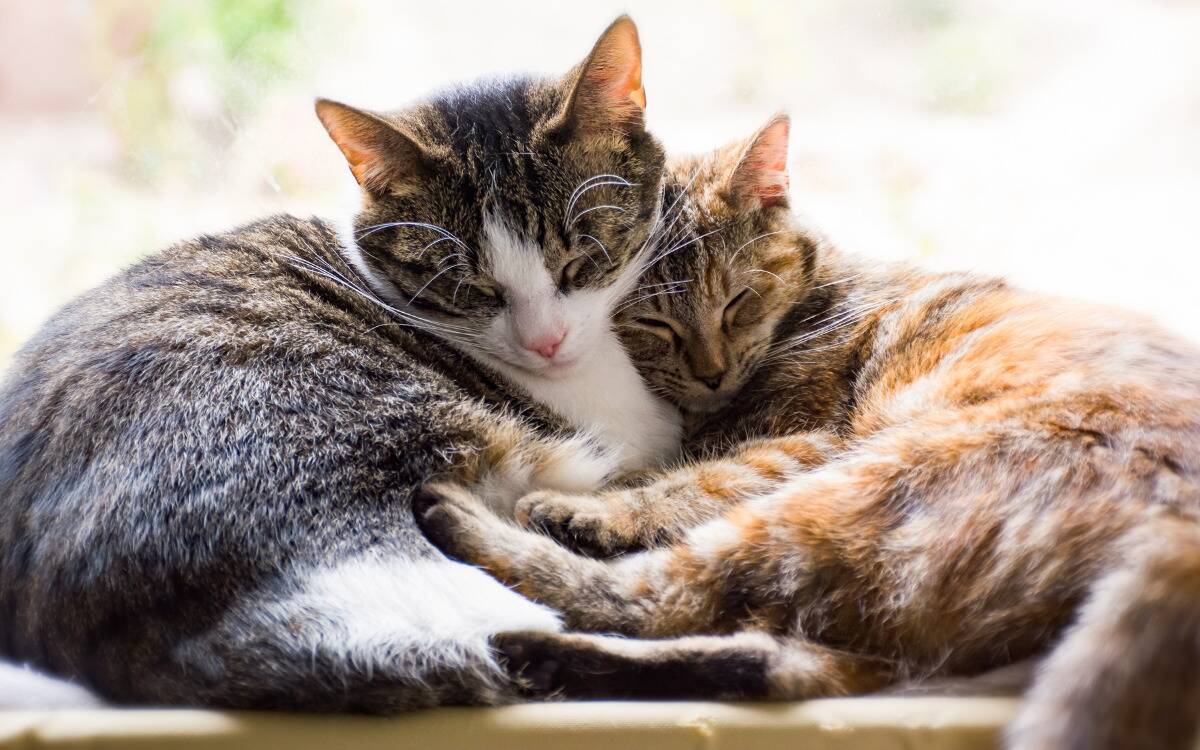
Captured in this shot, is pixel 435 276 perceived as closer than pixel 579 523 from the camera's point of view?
No

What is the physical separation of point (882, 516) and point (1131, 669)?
1.24 ft

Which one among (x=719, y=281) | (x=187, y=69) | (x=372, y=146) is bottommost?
(x=719, y=281)

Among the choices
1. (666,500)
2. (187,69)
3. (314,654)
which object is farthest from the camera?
(187,69)

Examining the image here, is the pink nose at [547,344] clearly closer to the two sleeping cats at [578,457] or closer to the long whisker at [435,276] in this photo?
the two sleeping cats at [578,457]

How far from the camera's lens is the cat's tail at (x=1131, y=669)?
91 cm

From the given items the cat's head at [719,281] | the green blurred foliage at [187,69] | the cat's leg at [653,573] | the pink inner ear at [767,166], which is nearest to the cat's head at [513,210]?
the cat's head at [719,281]

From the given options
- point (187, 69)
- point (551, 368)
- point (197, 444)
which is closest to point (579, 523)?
point (551, 368)

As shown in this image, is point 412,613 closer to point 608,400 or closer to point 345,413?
point 345,413

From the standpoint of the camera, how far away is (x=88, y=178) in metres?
2.20

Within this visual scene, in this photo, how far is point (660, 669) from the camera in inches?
45.9

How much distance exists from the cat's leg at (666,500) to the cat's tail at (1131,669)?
53 centimetres

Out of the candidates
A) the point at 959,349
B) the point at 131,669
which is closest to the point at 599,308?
the point at 959,349

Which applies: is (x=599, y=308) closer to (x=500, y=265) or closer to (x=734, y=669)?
(x=500, y=265)

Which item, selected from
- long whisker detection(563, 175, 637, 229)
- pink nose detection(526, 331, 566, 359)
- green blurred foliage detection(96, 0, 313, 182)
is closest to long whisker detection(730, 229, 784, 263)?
long whisker detection(563, 175, 637, 229)
